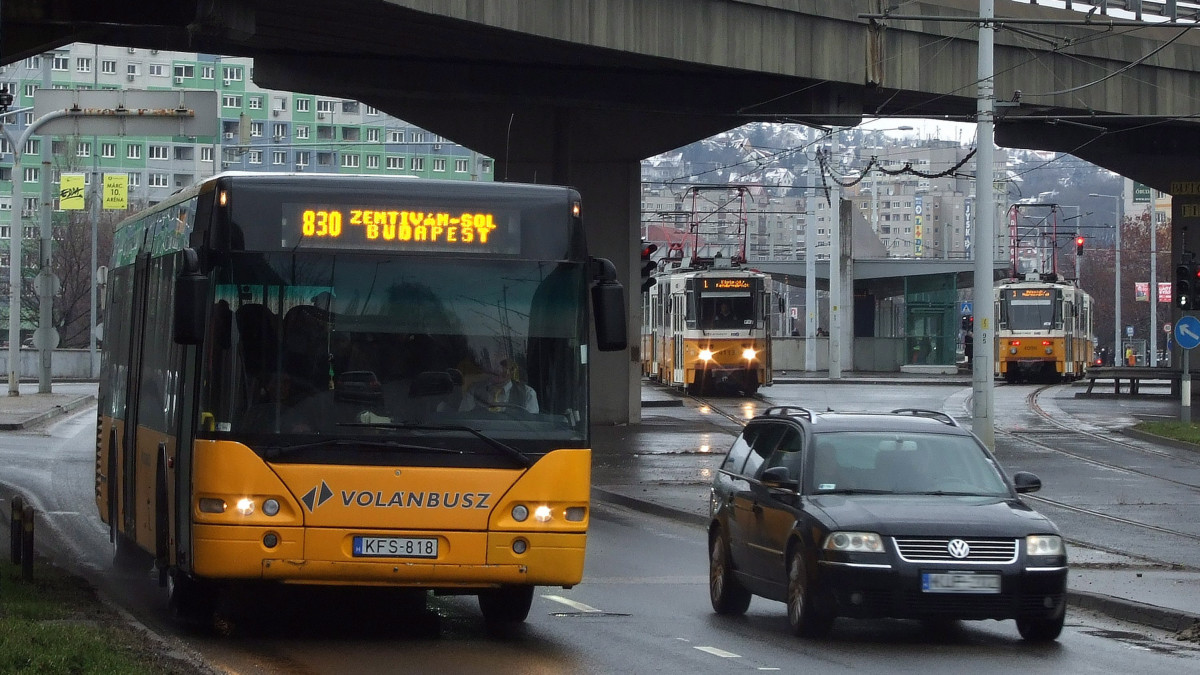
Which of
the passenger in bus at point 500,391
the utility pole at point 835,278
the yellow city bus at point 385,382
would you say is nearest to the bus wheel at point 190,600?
the yellow city bus at point 385,382

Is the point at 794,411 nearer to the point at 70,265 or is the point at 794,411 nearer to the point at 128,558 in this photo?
the point at 128,558

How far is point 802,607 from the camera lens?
11023mm

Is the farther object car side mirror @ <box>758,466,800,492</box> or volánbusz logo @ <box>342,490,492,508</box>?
car side mirror @ <box>758,466,800,492</box>

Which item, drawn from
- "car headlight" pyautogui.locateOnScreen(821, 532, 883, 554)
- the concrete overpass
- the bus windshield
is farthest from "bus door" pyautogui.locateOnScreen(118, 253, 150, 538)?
the concrete overpass

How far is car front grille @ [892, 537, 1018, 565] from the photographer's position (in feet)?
34.9

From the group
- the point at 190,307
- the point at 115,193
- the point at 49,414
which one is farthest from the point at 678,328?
the point at 190,307

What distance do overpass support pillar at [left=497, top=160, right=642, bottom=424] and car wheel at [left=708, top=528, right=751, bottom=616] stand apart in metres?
21.8

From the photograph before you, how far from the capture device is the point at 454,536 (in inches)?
407

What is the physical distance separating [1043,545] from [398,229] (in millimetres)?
4350

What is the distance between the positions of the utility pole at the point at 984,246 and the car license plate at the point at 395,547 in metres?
17.9

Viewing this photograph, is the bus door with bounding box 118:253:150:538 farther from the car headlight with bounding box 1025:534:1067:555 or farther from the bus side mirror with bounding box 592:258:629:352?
the car headlight with bounding box 1025:534:1067:555

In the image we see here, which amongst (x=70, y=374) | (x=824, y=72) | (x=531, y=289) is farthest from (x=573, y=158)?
(x=70, y=374)

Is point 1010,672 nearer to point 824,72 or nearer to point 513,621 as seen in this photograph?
point 513,621

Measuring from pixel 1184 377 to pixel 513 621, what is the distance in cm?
2636
